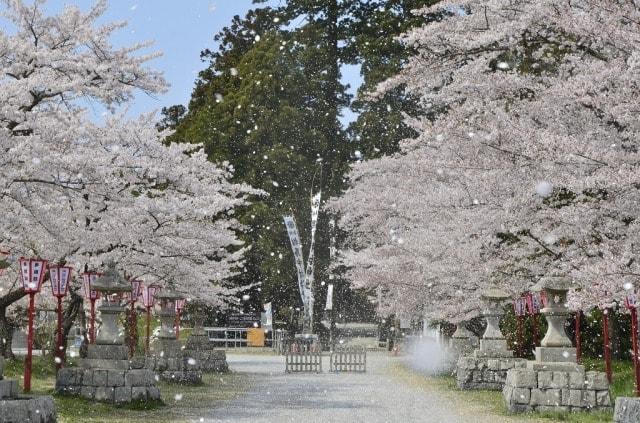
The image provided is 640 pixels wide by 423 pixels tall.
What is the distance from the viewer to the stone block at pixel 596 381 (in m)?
12.3

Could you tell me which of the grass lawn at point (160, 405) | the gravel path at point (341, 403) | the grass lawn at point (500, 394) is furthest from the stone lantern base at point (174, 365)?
the grass lawn at point (500, 394)

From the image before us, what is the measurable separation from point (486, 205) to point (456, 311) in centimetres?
628

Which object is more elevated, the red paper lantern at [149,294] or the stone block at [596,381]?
the red paper lantern at [149,294]

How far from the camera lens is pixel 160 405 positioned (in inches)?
521

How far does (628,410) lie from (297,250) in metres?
29.4

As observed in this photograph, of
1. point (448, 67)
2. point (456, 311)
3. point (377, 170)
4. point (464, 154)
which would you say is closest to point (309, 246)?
point (377, 170)

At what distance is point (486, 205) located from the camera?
579 inches

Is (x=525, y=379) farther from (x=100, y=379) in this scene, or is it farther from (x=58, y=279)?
(x=58, y=279)

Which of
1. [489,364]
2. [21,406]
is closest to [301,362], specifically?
[489,364]

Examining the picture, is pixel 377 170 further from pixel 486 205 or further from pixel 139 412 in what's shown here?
pixel 139 412

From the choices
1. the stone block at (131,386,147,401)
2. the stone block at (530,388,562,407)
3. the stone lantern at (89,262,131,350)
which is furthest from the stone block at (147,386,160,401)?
the stone block at (530,388,562,407)

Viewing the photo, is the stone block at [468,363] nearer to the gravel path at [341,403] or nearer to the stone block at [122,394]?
the gravel path at [341,403]

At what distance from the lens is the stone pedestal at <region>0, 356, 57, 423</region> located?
797 centimetres

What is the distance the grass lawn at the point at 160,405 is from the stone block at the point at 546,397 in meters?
4.81
